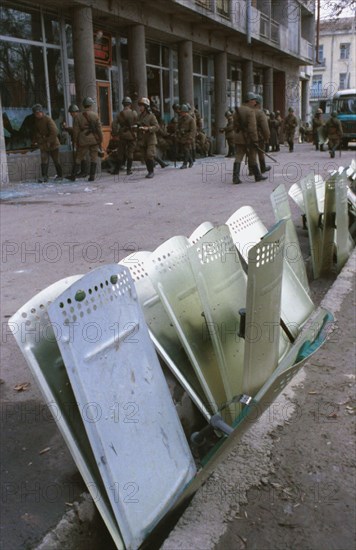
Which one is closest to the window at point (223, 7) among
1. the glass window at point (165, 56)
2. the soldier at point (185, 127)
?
the glass window at point (165, 56)

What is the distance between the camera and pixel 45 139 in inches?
510

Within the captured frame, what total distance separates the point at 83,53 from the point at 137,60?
292 cm

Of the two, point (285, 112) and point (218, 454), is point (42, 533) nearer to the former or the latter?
point (218, 454)

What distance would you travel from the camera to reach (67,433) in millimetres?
1776

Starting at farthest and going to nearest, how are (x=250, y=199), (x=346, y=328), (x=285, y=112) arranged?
(x=285, y=112) → (x=250, y=199) → (x=346, y=328)

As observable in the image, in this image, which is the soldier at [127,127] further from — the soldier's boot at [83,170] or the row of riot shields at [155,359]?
the row of riot shields at [155,359]

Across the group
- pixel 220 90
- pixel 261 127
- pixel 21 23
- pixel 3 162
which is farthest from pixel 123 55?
pixel 261 127

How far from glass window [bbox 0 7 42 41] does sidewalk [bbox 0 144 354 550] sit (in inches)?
206

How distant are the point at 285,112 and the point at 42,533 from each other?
34.4 m

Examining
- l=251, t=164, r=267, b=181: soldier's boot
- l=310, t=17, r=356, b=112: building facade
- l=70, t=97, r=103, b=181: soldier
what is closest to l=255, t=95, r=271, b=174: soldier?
l=251, t=164, r=267, b=181: soldier's boot

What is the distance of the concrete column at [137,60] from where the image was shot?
652 inches

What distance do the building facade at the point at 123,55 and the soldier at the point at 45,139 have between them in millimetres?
885

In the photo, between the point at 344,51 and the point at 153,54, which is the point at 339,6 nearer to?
the point at 153,54

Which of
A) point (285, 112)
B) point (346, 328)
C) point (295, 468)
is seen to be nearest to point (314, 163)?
point (346, 328)
